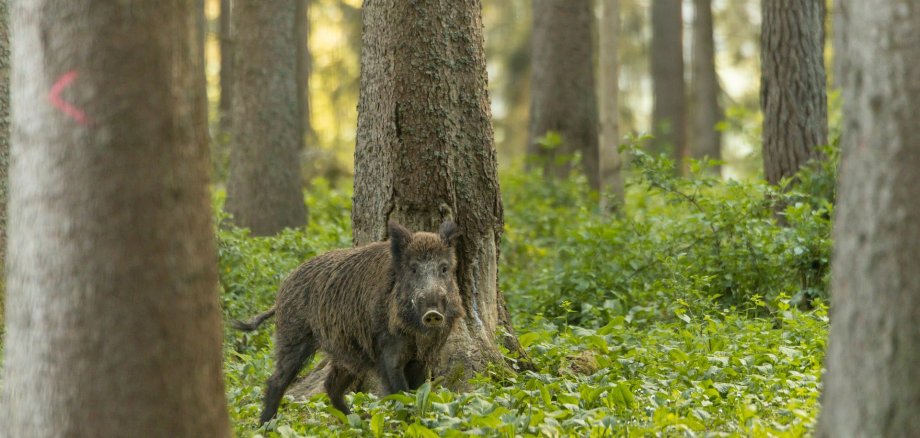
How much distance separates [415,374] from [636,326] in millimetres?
2612

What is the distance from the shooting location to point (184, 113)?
419 centimetres

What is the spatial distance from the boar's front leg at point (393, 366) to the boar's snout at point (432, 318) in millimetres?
402

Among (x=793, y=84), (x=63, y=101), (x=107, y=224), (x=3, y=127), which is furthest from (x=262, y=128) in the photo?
(x=107, y=224)

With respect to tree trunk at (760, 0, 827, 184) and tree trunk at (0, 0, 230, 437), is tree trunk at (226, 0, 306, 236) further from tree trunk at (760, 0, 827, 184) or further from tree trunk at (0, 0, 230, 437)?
tree trunk at (0, 0, 230, 437)

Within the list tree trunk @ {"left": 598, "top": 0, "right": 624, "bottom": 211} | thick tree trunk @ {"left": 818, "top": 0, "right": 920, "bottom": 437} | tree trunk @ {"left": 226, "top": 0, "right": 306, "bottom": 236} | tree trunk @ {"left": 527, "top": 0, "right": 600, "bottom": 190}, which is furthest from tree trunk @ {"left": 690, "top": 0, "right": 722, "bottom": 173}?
thick tree trunk @ {"left": 818, "top": 0, "right": 920, "bottom": 437}

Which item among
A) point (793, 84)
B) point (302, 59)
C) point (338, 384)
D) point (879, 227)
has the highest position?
point (302, 59)

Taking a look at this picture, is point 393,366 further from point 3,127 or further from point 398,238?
point 3,127

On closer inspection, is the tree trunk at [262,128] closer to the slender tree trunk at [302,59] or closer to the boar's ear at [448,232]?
the slender tree trunk at [302,59]

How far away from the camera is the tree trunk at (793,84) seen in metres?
11.7

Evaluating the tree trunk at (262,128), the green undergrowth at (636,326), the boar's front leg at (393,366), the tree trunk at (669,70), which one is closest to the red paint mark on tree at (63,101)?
the green undergrowth at (636,326)

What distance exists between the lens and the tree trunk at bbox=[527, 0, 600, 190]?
17.5 meters

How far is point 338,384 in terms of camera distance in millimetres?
7594

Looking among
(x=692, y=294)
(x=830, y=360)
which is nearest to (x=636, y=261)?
(x=692, y=294)

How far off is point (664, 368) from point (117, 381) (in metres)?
4.06
